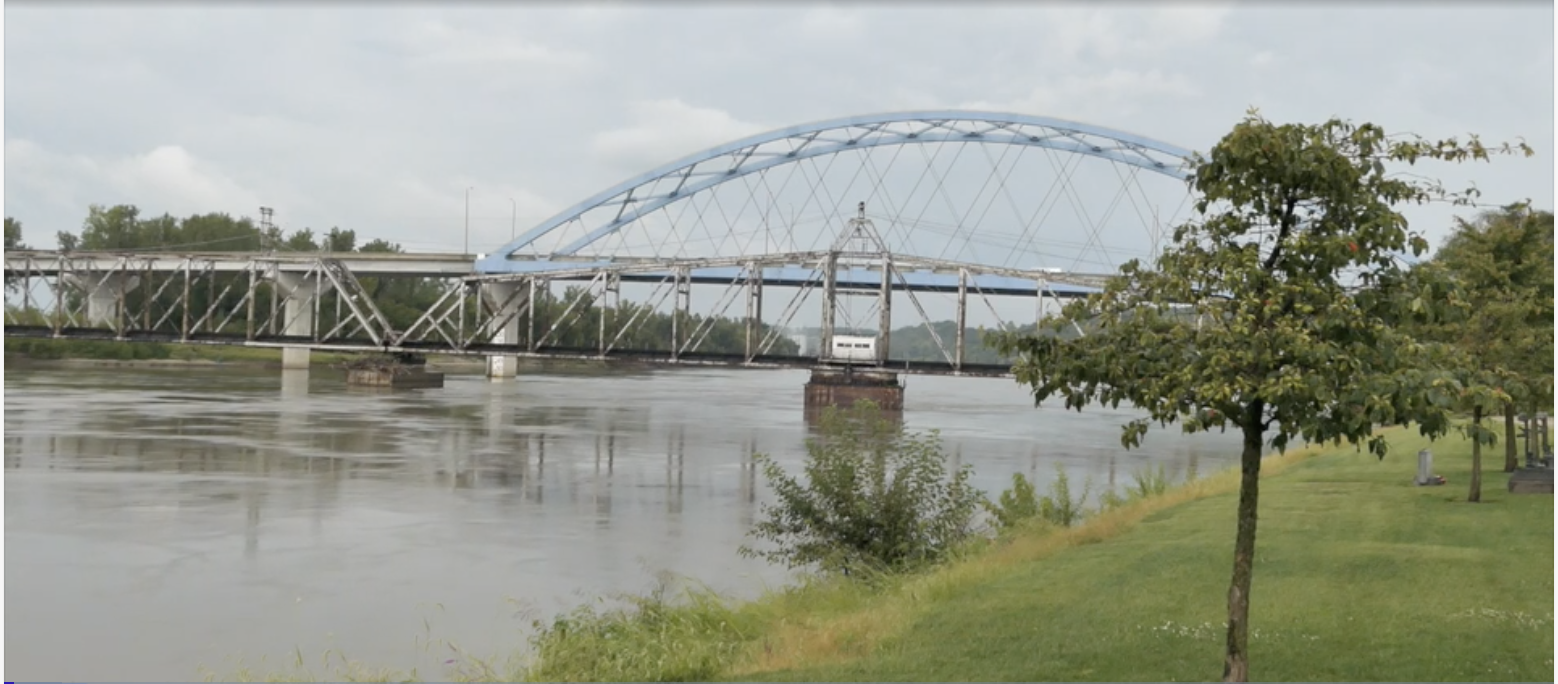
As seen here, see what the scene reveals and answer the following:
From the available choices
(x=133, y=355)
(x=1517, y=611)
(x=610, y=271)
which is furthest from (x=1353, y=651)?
(x=133, y=355)

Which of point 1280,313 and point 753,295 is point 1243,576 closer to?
point 1280,313

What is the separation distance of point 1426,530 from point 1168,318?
10528 millimetres

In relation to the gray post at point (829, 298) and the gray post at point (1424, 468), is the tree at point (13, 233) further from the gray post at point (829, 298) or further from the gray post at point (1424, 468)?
the gray post at point (1424, 468)

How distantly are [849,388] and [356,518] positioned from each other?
49.5m

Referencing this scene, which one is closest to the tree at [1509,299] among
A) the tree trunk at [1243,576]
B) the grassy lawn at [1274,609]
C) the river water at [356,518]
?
the grassy lawn at [1274,609]

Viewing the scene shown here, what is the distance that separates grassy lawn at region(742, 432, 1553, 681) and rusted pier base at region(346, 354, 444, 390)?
2861 inches

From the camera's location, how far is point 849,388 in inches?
2894

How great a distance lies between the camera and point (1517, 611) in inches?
508

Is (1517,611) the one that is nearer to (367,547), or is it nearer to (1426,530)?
(1426,530)

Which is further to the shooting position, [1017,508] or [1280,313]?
[1017,508]

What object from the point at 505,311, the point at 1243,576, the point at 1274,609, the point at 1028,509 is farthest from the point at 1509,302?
the point at 505,311

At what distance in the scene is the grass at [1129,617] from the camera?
11.4m

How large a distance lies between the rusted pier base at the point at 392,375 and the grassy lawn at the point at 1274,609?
72663 millimetres

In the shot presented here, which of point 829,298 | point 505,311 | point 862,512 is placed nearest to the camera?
point 862,512
